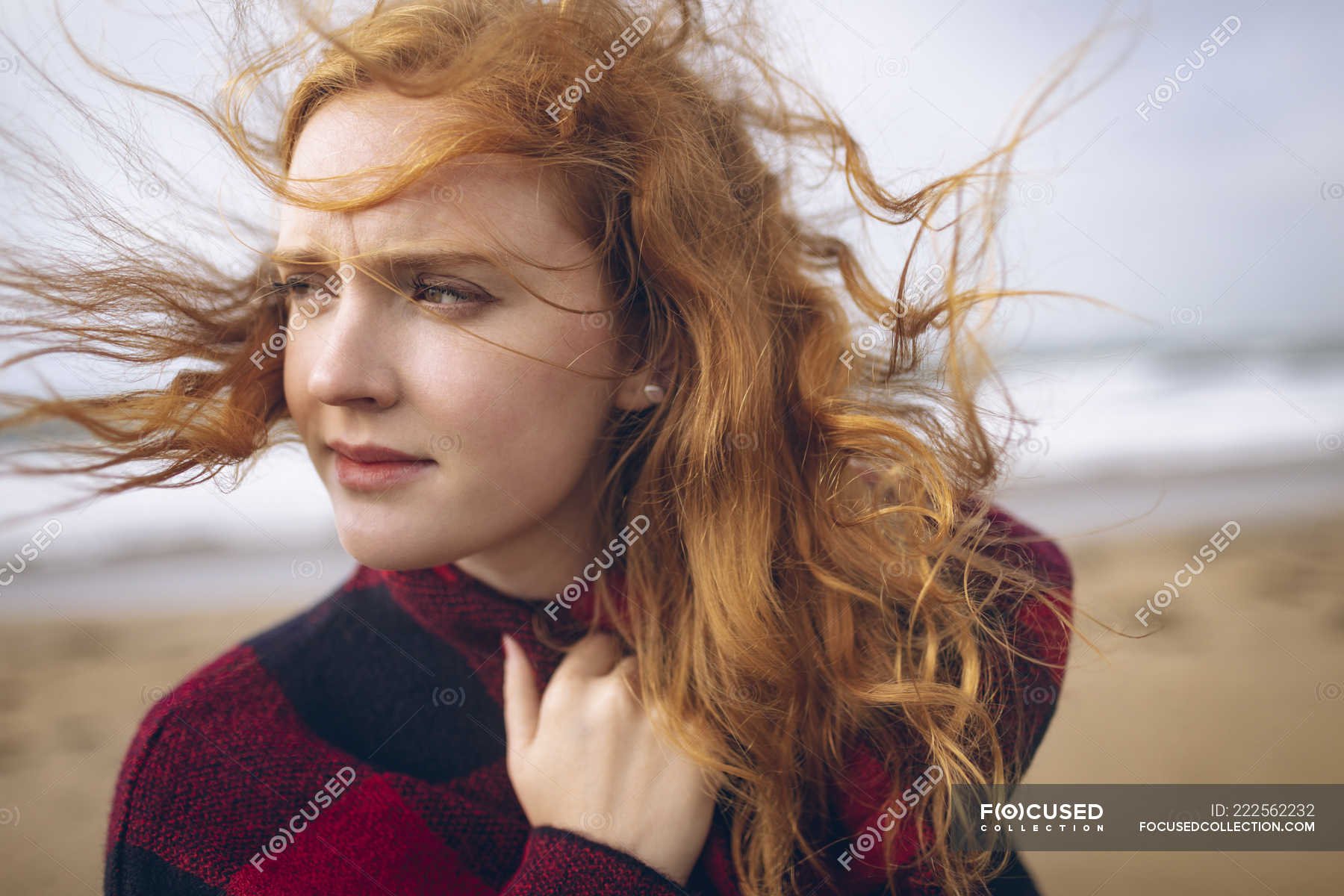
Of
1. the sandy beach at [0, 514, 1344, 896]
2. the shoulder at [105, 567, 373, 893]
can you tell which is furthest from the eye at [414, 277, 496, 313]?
the sandy beach at [0, 514, 1344, 896]

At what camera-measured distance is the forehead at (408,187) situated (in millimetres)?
1295

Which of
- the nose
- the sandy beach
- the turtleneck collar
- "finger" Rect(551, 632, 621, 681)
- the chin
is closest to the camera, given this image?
the nose

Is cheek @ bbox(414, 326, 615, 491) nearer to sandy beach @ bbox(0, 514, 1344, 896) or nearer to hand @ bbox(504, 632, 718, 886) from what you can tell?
hand @ bbox(504, 632, 718, 886)

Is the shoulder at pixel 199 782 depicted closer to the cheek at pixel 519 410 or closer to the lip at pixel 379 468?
the lip at pixel 379 468

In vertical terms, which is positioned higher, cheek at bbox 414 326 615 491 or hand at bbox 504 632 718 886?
cheek at bbox 414 326 615 491

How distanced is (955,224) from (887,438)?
419mm

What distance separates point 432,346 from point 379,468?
0.71 feet

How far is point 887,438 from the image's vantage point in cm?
155

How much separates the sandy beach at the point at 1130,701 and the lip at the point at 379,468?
48.7 inches

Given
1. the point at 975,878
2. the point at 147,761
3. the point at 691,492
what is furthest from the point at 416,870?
the point at 975,878

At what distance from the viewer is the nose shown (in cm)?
128

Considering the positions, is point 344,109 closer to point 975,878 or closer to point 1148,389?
point 975,878

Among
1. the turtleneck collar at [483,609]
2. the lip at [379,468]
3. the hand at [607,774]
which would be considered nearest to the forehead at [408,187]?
the lip at [379,468]

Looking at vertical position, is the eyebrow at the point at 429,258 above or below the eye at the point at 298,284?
above
